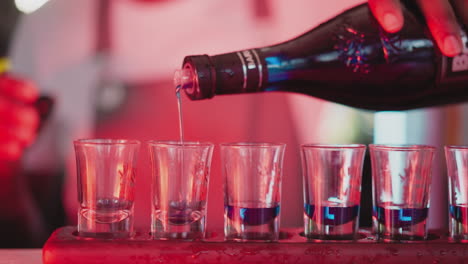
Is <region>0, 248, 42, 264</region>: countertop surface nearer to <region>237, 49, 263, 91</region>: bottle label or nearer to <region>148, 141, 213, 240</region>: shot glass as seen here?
<region>148, 141, 213, 240</region>: shot glass

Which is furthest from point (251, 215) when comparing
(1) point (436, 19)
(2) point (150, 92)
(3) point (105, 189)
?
(2) point (150, 92)

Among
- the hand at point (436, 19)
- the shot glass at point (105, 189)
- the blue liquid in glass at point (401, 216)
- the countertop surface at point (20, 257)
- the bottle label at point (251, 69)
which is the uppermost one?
the hand at point (436, 19)

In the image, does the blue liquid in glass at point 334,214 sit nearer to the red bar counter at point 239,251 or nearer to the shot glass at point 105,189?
the red bar counter at point 239,251

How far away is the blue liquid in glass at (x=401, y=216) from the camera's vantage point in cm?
91

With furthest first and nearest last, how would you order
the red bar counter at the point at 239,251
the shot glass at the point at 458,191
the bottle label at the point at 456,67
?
the bottle label at the point at 456,67 < the shot glass at the point at 458,191 < the red bar counter at the point at 239,251

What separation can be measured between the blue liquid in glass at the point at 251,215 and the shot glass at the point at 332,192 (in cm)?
6

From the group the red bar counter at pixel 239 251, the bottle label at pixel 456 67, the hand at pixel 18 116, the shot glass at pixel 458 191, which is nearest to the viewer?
the red bar counter at pixel 239 251

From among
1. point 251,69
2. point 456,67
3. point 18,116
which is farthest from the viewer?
point 18,116

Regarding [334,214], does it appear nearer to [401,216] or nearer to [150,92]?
[401,216]

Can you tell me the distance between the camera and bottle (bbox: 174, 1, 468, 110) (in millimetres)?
1081

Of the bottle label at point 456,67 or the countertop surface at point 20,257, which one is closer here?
the countertop surface at point 20,257

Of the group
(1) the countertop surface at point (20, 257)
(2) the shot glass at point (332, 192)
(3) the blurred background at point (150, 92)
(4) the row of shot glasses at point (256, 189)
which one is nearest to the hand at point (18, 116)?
(3) the blurred background at point (150, 92)

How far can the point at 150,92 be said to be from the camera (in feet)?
8.00

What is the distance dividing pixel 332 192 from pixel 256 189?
104 millimetres
